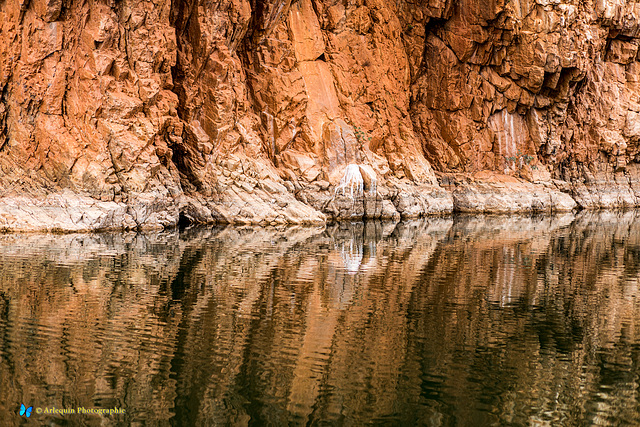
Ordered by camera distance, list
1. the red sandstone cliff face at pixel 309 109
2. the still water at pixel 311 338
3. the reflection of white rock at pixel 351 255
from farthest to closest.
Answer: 1. the red sandstone cliff face at pixel 309 109
2. the reflection of white rock at pixel 351 255
3. the still water at pixel 311 338

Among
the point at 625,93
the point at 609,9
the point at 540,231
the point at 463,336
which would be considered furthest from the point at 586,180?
the point at 463,336

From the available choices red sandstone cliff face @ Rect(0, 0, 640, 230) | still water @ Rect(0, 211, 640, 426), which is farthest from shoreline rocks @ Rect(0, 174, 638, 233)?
A: still water @ Rect(0, 211, 640, 426)

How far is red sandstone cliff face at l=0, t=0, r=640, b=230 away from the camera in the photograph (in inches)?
1130

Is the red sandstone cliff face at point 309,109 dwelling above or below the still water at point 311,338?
above

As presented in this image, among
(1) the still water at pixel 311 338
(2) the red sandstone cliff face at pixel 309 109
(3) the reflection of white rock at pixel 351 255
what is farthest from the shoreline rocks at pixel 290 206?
(3) the reflection of white rock at pixel 351 255

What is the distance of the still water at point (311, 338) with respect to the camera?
877 cm

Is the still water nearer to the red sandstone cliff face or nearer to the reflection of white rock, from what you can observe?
the reflection of white rock

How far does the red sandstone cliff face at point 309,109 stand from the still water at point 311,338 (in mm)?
7363

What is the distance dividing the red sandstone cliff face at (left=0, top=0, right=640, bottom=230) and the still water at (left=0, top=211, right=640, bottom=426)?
7363 millimetres

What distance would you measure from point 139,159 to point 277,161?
924 centimetres

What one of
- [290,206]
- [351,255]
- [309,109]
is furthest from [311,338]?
[309,109]

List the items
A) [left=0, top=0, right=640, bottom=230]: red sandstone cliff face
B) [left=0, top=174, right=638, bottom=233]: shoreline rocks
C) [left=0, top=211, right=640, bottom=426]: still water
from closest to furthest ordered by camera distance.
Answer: [left=0, top=211, right=640, bottom=426]: still water < [left=0, top=174, right=638, bottom=233]: shoreline rocks < [left=0, top=0, right=640, bottom=230]: red sandstone cliff face

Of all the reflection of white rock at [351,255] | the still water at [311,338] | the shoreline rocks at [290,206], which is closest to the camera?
the still water at [311,338]

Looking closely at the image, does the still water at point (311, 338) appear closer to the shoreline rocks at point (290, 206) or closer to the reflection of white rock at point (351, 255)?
the reflection of white rock at point (351, 255)
